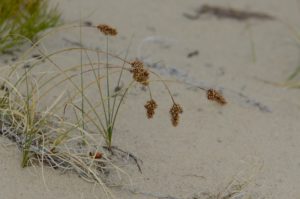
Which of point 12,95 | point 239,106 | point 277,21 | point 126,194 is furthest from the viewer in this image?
point 277,21

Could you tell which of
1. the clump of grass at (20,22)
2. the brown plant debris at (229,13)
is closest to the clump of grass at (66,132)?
the clump of grass at (20,22)

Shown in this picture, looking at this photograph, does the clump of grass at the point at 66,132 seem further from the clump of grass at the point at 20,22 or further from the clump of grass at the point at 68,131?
the clump of grass at the point at 20,22

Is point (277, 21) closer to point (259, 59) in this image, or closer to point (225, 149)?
point (259, 59)

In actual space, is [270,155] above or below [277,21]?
below

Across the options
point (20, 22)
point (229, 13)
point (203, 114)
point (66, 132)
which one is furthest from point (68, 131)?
point (229, 13)

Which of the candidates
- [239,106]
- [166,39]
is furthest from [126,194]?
[166,39]

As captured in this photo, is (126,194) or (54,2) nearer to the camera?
(126,194)

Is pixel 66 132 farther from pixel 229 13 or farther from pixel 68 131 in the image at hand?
pixel 229 13

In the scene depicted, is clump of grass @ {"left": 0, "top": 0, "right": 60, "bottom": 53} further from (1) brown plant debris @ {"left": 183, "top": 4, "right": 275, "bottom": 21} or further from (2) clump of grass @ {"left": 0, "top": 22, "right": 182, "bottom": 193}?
(1) brown plant debris @ {"left": 183, "top": 4, "right": 275, "bottom": 21}
